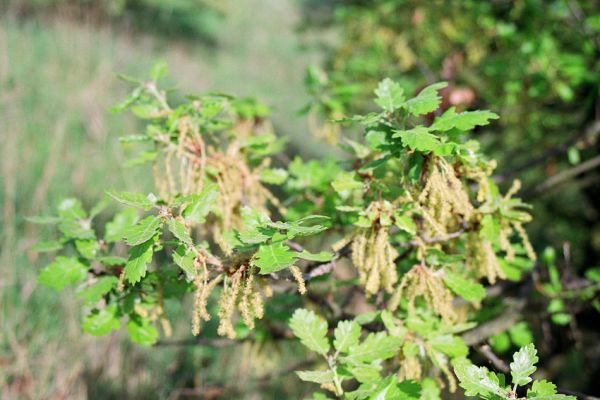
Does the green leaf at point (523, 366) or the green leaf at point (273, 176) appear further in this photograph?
the green leaf at point (273, 176)

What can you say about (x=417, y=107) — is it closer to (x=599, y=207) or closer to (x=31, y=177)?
(x=599, y=207)

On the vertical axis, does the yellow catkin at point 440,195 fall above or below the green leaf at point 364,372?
above

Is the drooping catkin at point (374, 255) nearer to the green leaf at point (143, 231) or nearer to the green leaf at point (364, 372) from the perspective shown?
the green leaf at point (364, 372)

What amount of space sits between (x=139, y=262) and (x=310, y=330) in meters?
0.39

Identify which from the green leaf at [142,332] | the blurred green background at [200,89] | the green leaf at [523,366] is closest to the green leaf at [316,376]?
the green leaf at [523,366]

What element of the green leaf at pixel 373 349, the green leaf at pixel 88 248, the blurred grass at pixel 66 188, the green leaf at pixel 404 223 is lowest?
the blurred grass at pixel 66 188

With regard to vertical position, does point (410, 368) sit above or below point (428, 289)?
below

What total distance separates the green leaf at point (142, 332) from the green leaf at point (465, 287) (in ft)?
2.43

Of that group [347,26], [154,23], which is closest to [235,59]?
[154,23]

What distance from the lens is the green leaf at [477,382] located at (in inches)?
36.6

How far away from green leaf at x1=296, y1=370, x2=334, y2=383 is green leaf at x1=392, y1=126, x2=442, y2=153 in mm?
491

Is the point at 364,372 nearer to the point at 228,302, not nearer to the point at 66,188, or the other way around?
the point at 228,302

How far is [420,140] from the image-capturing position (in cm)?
104

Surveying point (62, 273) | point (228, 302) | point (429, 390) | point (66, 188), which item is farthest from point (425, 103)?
point (66, 188)
